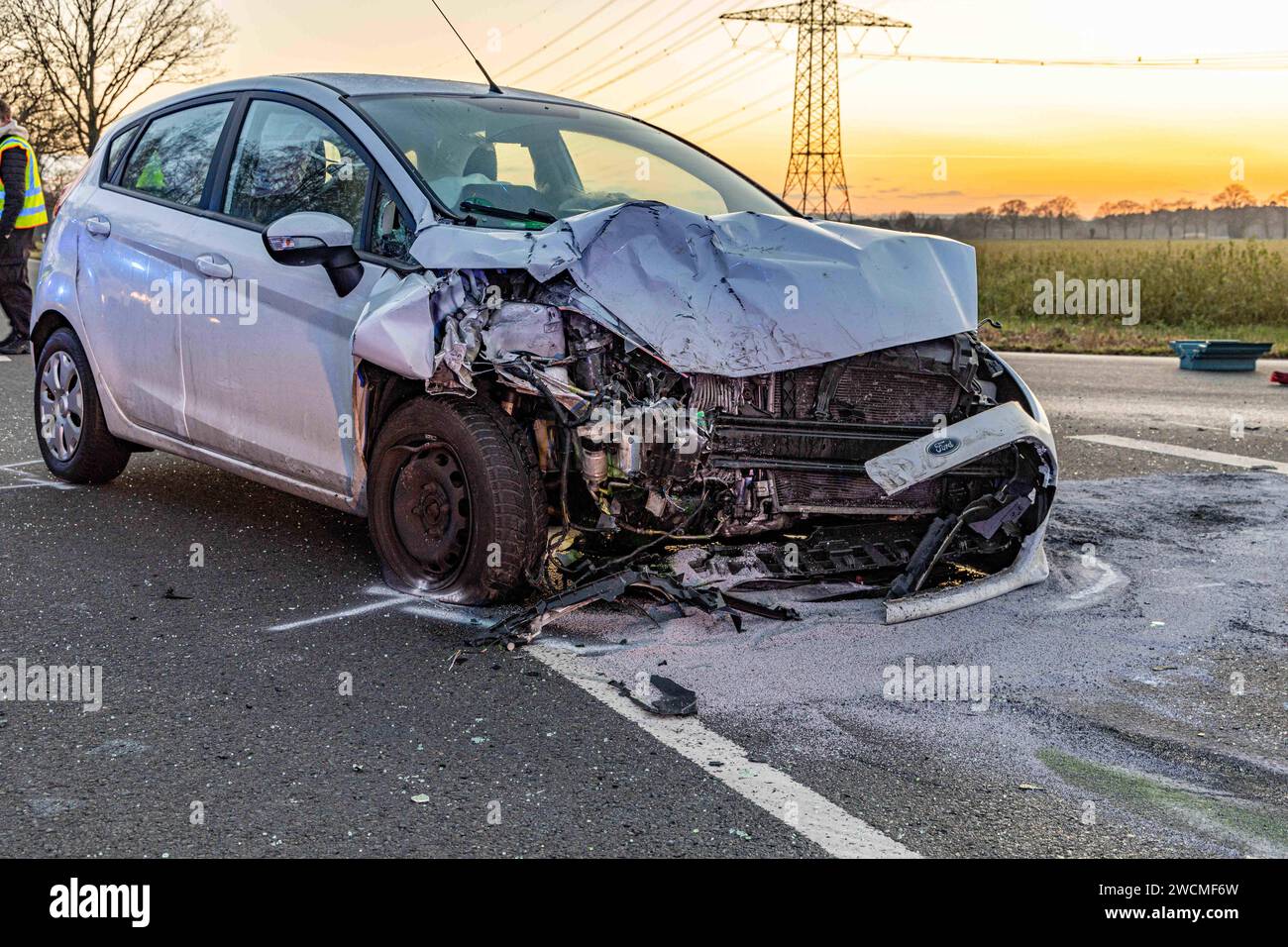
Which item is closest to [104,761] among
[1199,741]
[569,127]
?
[1199,741]

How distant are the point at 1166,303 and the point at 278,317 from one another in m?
21.3

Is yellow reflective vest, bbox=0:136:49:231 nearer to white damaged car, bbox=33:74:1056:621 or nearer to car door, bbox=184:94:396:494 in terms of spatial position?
car door, bbox=184:94:396:494

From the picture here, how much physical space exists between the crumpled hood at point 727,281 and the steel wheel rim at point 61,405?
297cm

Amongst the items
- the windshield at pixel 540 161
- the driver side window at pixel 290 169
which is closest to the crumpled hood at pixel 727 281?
the windshield at pixel 540 161

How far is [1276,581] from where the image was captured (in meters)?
5.59

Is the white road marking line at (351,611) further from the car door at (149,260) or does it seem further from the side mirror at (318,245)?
the car door at (149,260)

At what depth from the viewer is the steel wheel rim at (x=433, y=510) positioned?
15.9 ft

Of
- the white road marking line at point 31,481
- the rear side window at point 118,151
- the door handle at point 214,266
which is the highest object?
the rear side window at point 118,151

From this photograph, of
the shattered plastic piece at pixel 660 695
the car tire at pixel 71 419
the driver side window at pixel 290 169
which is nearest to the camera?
the shattered plastic piece at pixel 660 695

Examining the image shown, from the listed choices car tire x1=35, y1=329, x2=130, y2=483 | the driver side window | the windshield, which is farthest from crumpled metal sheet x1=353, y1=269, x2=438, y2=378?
car tire x1=35, y1=329, x2=130, y2=483

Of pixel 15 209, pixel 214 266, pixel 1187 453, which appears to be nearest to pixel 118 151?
pixel 214 266

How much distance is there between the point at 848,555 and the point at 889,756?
1407 millimetres

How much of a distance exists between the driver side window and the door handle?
22cm
